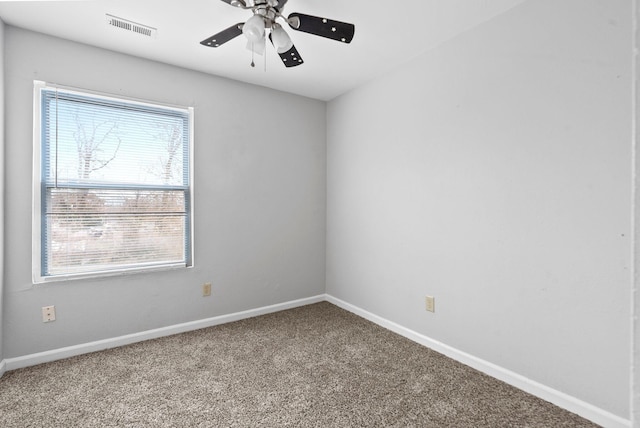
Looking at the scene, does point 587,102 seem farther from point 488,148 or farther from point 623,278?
point 623,278

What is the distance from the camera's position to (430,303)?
8.80 feet

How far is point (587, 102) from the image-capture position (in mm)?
1823

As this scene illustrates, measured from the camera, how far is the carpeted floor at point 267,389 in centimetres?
184

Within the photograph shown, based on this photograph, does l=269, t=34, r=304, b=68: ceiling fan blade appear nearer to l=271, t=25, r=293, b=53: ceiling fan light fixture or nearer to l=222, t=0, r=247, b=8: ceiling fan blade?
l=271, t=25, r=293, b=53: ceiling fan light fixture

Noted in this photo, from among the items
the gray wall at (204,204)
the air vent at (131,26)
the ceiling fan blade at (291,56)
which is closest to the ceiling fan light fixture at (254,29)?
the ceiling fan blade at (291,56)

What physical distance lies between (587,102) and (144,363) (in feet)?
10.8

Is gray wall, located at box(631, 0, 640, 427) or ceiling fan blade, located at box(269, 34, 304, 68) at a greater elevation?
ceiling fan blade, located at box(269, 34, 304, 68)

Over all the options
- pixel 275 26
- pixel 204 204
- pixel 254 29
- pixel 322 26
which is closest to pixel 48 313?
pixel 204 204

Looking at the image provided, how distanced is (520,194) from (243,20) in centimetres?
218

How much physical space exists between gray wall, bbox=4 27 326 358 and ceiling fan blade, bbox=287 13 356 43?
1.50 metres

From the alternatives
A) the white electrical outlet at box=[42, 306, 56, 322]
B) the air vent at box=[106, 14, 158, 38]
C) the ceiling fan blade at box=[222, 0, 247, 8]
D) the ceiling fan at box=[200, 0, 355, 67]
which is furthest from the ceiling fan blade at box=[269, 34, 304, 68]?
the white electrical outlet at box=[42, 306, 56, 322]

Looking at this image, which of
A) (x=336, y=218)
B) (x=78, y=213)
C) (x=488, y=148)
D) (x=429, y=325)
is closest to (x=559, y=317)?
(x=429, y=325)

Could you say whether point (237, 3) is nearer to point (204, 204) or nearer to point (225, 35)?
point (225, 35)

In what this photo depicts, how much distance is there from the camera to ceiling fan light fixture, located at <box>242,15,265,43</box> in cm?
185
